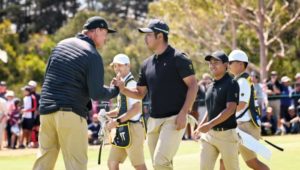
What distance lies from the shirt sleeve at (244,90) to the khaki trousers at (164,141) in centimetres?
180

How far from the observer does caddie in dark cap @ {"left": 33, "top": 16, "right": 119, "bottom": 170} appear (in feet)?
27.9

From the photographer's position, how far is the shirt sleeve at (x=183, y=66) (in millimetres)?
9070

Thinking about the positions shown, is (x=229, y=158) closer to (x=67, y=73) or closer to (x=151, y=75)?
(x=151, y=75)

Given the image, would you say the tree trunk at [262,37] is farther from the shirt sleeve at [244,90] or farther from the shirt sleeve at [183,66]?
the shirt sleeve at [183,66]

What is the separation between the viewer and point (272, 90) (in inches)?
966

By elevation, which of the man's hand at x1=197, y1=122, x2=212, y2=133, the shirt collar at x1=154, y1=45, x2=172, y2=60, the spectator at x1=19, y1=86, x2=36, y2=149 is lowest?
the spectator at x1=19, y1=86, x2=36, y2=149

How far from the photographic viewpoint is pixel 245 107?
10945 millimetres

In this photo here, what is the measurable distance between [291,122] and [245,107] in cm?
1310

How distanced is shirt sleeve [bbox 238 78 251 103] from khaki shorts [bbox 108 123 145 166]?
1615 millimetres

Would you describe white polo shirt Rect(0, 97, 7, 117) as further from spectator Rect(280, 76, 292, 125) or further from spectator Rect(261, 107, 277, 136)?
spectator Rect(280, 76, 292, 125)

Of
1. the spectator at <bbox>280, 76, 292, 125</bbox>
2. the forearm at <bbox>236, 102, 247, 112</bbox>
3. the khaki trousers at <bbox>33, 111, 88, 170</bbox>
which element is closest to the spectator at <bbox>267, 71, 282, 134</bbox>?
the spectator at <bbox>280, 76, 292, 125</bbox>

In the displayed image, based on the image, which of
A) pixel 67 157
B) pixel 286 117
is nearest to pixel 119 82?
pixel 67 157

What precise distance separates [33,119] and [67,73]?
14357 millimetres

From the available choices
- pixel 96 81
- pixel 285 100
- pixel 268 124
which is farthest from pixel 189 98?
pixel 285 100
